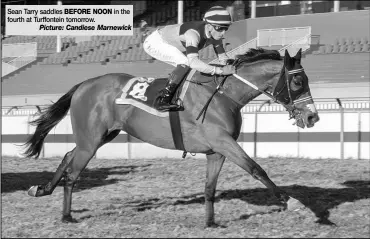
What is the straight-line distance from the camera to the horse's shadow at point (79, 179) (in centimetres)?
1083

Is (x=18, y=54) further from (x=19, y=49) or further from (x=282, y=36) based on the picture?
(x=282, y=36)

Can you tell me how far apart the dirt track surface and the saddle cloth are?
1.29 metres

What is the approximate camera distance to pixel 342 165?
39.6 ft

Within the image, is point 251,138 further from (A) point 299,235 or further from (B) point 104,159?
(A) point 299,235

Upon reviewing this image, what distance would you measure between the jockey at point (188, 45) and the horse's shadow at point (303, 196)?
169 cm

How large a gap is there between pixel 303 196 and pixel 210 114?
90.9 inches

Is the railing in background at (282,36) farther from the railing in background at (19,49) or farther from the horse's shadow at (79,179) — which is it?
the railing in background at (19,49)

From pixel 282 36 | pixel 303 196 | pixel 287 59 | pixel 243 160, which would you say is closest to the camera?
pixel 243 160

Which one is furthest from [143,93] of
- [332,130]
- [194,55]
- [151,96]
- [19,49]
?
[19,49]

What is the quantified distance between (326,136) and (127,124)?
6.75 meters

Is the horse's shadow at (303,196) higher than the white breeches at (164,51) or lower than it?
lower

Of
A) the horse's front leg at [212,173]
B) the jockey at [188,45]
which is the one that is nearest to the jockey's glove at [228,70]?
the jockey at [188,45]

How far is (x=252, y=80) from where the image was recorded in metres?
7.27

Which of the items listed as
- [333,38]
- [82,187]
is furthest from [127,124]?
[333,38]
